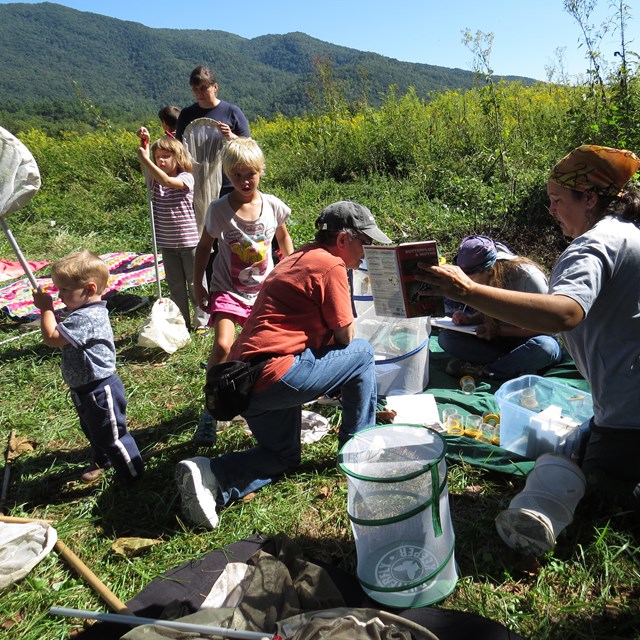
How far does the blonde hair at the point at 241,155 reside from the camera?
316cm

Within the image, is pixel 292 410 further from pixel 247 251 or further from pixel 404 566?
pixel 247 251

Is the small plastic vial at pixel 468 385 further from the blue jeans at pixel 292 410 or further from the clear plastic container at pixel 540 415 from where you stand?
the blue jeans at pixel 292 410

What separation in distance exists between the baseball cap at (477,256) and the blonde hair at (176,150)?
2.57 m

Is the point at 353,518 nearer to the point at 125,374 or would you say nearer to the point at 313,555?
the point at 313,555

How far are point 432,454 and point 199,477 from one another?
1061mm

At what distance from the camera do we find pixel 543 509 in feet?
7.04

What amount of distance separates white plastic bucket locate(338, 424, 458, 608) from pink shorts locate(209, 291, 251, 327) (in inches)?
53.8

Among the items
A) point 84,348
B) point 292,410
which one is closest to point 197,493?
point 292,410

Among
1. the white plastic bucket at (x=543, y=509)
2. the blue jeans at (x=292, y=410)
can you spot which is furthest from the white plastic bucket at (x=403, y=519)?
the blue jeans at (x=292, y=410)

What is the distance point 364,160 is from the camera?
32.7 feet

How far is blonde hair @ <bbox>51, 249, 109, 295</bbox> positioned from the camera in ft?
8.54

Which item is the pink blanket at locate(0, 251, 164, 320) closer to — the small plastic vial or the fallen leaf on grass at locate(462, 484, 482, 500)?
the small plastic vial

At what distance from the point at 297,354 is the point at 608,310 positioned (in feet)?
4.27

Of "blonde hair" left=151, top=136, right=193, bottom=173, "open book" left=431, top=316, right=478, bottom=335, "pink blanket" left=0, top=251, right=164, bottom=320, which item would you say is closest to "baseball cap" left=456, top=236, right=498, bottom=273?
"open book" left=431, top=316, right=478, bottom=335
